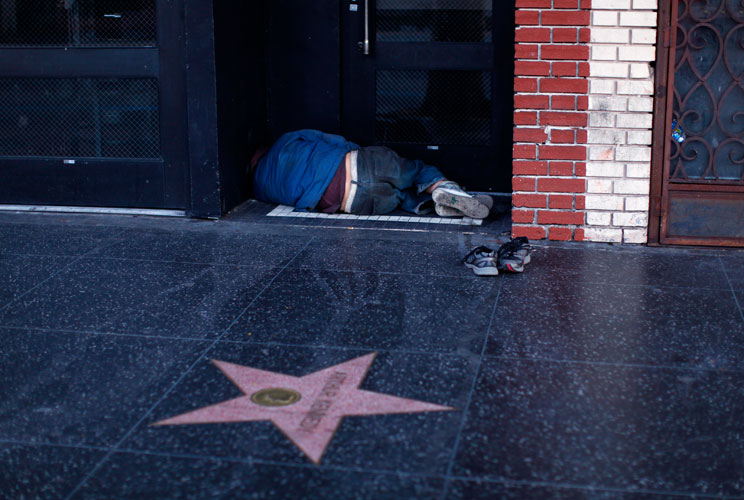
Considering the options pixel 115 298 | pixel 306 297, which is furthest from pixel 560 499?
pixel 115 298

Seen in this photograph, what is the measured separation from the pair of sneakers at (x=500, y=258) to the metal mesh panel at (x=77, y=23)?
2849 millimetres

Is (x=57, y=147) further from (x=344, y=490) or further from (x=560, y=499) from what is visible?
(x=560, y=499)

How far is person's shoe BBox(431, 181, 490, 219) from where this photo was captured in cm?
642

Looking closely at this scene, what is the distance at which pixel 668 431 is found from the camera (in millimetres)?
3352

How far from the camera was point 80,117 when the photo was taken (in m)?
6.71

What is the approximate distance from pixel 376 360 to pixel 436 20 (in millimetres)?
3679

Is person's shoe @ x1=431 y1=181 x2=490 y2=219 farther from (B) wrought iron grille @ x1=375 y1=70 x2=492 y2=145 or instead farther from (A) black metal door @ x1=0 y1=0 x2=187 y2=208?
(A) black metal door @ x1=0 y1=0 x2=187 y2=208

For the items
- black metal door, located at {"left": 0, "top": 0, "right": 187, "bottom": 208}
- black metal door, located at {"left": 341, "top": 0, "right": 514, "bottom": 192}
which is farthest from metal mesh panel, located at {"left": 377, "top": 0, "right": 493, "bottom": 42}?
black metal door, located at {"left": 0, "top": 0, "right": 187, "bottom": 208}

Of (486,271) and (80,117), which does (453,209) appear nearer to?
(486,271)

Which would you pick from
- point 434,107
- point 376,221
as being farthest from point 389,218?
point 434,107

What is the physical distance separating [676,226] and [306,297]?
2.46 metres

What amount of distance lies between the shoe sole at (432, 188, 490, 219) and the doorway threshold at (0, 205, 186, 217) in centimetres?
187

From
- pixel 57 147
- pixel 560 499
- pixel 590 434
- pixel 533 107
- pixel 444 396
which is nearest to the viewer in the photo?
pixel 560 499

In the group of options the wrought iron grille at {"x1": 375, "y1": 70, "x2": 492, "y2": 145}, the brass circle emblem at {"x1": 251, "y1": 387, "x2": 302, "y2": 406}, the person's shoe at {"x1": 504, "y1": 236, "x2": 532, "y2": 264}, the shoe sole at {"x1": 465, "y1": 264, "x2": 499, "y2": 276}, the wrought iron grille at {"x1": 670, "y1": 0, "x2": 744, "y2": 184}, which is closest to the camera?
the brass circle emblem at {"x1": 251, "y1": 387, "x2": 302, "y2": 406}
